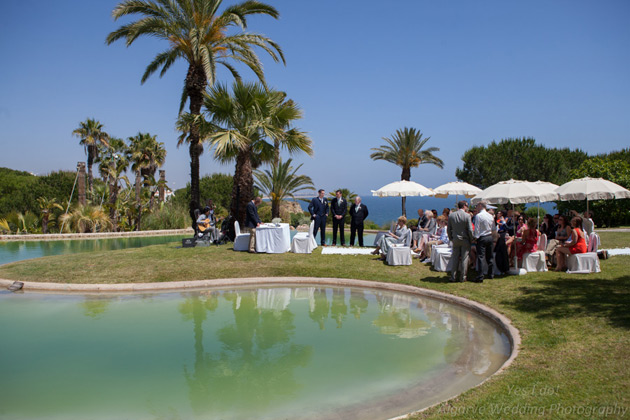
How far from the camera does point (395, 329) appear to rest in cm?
812

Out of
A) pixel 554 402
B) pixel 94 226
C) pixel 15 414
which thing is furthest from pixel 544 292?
pixel 94 226

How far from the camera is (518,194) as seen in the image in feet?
37.4

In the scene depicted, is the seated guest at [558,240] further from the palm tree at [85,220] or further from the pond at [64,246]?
the palm tree at [85,220]

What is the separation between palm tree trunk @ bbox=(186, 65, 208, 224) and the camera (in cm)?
1739

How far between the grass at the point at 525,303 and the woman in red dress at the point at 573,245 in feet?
2.51

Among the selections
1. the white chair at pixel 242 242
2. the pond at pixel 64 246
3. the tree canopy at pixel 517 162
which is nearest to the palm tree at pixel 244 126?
the white chair at pixel 242 242

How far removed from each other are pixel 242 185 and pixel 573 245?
11457mm

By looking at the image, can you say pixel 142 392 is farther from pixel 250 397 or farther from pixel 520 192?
pixel 520 192

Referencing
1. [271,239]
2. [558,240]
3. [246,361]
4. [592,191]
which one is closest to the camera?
[246,361]

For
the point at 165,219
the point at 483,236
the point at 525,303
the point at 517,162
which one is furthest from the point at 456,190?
the point at 517,162

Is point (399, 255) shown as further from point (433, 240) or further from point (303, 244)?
point (303, 244)

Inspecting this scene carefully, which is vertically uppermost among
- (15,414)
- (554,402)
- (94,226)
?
(94,226)

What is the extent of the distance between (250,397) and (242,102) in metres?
13.4

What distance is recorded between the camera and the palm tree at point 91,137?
138 ft
